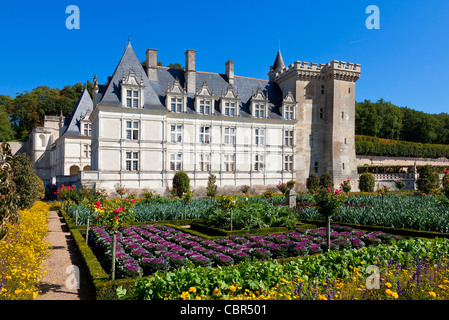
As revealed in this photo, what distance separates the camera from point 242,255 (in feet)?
30.5

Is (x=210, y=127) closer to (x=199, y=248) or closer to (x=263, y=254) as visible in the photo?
(x=199, y=248)

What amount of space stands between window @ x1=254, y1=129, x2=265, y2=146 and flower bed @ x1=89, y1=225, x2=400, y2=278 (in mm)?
22848

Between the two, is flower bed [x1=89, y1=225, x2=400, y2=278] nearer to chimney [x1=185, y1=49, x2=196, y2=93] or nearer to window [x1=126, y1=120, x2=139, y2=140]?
window [x1=126, y1=120, x2=139, y2=140]

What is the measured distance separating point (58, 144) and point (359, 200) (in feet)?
120

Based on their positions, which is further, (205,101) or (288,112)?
(288,112)

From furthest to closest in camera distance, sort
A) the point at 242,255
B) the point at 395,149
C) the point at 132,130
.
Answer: the point at 395,149 → the point at 132,130 → the point at 242,255

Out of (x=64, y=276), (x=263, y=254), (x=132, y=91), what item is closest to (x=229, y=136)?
(x=132, y=91)

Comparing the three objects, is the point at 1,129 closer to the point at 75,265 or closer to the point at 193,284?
the point at 75,265

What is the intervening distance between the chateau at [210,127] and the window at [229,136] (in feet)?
0.33

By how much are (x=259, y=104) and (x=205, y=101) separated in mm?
6120

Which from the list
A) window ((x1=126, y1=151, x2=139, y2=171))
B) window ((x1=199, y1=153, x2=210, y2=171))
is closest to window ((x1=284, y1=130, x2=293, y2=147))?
window ((x1=199, y1=153, x2=210, y2=171))

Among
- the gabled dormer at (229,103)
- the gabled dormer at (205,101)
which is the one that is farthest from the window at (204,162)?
the gabled dormer at (229,103)

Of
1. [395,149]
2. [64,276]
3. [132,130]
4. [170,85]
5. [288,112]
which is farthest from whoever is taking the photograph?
[395,149]
